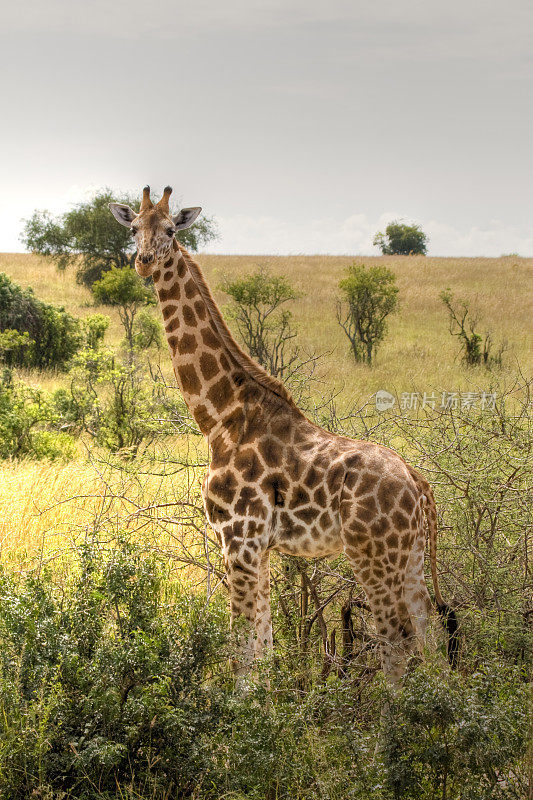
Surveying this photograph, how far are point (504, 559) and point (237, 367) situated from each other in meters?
2.69

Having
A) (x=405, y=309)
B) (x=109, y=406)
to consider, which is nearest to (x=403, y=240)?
(x=405, y=309)

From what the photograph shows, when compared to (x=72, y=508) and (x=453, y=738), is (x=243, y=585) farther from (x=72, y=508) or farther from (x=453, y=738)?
(x=72, y=508)

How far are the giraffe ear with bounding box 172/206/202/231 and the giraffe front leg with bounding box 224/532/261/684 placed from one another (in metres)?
2.28

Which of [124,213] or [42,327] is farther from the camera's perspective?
[42,327]

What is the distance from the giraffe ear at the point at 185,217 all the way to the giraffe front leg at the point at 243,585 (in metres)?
2.28

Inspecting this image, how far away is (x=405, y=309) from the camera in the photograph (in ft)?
133

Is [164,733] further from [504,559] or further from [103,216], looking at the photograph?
[103,216]

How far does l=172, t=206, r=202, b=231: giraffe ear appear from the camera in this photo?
18.0 ft

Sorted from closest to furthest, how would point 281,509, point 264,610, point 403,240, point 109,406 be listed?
point 281,509 < point 264,610 < point 109,406 < point 403,240

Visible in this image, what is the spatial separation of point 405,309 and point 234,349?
36.4 meters

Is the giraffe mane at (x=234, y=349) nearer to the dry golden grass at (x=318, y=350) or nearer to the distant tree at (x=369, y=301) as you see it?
the dry golden grass at (x=318, y=350)

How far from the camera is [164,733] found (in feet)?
14.1

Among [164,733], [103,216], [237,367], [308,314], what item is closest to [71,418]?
[237,367]

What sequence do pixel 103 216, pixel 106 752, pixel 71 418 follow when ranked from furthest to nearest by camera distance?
pixel 103 216 < pixel 71 418 < pixel 106 752
